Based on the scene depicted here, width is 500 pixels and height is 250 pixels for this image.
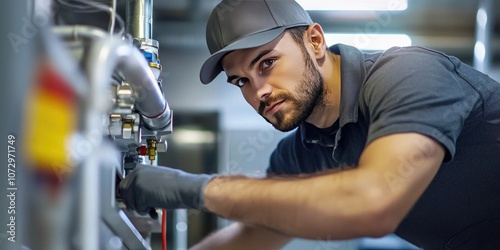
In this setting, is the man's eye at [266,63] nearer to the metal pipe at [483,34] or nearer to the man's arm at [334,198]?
the man's arm at [334,198]

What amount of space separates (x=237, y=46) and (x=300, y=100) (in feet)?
0.59

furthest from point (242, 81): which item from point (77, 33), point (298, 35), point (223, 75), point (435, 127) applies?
point (223, 75)

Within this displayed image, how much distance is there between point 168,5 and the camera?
3.25 meters

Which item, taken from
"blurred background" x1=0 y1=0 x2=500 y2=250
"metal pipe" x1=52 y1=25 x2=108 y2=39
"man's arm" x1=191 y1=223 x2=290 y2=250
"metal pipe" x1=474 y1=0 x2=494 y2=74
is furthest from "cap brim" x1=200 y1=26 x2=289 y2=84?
"metal pipe" x1=474 y1=0 x2=494 y2=74

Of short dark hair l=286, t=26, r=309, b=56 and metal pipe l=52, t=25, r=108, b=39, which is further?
short dark hair l=286, t=26, r=309, b=56

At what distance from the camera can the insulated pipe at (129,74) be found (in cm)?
55

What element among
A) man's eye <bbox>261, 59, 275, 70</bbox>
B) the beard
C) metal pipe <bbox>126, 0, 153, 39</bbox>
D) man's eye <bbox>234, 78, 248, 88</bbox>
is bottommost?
the beard

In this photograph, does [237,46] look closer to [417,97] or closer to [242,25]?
[242,25]

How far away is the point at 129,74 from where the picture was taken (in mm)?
782

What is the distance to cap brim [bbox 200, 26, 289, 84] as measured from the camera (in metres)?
1.20

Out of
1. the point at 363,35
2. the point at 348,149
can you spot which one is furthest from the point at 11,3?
the point at 363,35

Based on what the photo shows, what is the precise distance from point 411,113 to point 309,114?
1.21 ft

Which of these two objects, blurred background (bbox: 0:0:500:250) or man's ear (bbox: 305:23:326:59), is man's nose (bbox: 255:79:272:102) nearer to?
man's ear (bbox: 305:23:326:59)

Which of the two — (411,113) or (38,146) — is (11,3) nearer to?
(38,146)
